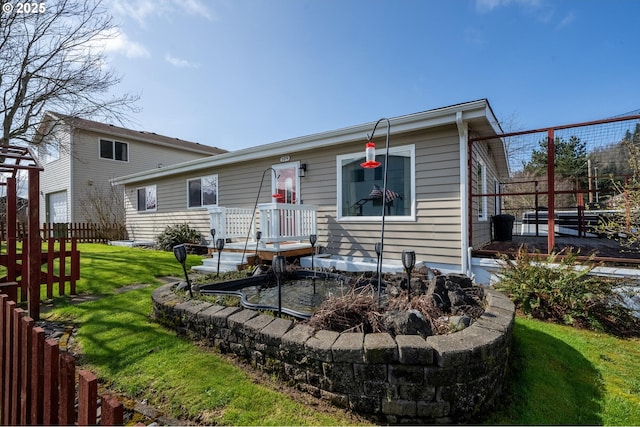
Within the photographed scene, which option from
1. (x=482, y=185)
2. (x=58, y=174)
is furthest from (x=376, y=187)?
(x=58, y=174)

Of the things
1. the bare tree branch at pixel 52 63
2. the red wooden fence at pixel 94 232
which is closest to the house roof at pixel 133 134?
the bare tree branch at pixel 52 63

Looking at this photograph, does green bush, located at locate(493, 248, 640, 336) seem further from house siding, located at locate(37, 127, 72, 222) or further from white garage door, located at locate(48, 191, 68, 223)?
white garage door, located at locate(48, 191, 68, 223)

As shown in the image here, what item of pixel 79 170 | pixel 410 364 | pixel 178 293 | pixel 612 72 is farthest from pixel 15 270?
pixel 612 72

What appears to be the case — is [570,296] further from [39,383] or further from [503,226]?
[39,383]

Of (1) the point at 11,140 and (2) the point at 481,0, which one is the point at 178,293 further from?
(1) the point at 11,140

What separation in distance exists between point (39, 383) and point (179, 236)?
357 inches

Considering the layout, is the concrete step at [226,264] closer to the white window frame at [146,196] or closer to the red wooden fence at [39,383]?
the red wooden fence at [39,383]

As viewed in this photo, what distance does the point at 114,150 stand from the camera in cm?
1555

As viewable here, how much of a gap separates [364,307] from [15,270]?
15.9 feet

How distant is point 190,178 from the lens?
10273 mm

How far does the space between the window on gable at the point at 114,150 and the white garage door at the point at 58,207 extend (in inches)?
105

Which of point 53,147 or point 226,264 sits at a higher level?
point 53,147

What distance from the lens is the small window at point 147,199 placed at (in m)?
11.9

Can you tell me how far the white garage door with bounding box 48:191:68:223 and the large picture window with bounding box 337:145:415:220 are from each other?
15428 millimetres
